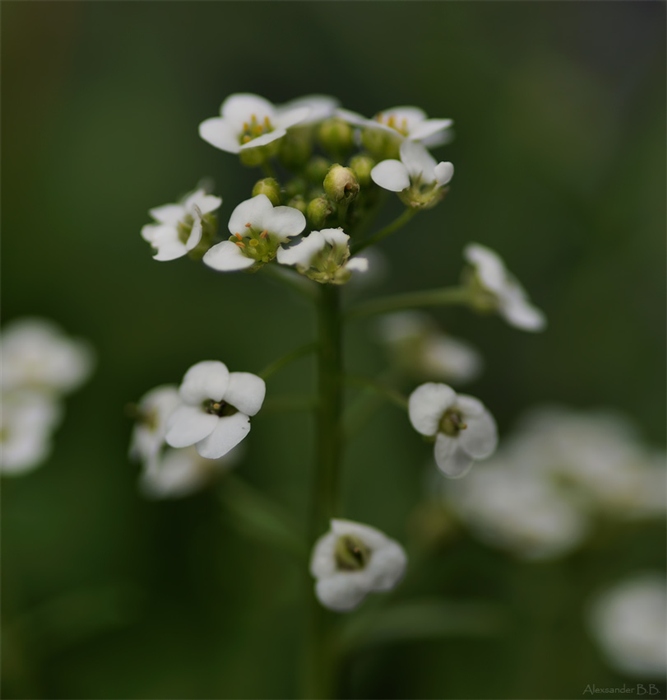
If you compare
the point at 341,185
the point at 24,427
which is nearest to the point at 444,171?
the point at 341,185

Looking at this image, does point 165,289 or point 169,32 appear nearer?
point 165,289

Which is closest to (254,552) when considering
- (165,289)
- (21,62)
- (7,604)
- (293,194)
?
(7,604)

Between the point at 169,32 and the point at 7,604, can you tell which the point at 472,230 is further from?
the point at 7,604

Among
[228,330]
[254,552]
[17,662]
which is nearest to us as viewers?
[17,662]

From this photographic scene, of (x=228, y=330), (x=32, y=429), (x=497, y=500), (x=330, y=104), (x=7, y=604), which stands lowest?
(x=7, y=604)

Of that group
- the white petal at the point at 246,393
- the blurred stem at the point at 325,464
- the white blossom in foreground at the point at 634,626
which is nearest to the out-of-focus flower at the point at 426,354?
the blurred stem at the point at 325,464

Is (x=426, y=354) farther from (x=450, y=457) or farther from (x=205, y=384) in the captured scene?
(x=205, y=384)
